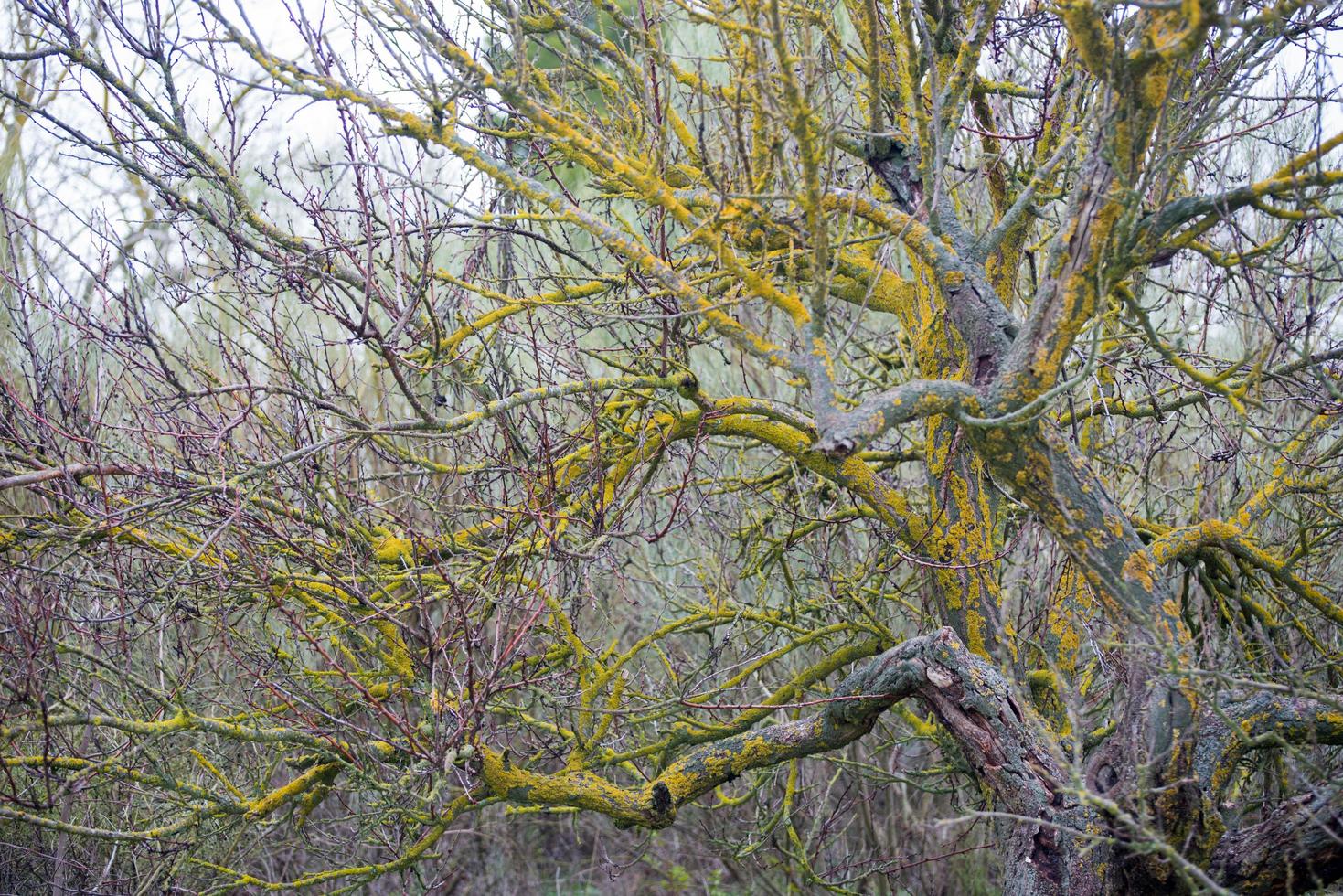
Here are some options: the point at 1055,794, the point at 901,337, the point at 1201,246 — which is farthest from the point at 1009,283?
the point at 1055,794

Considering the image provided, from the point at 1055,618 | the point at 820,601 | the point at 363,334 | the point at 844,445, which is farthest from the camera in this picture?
the point at 820,601

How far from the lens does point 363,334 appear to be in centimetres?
294

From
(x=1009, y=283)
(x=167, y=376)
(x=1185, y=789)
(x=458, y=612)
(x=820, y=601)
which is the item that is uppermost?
(x=1009, y=283)

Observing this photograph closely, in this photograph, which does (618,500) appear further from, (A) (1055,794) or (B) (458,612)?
(A) (1055,794)

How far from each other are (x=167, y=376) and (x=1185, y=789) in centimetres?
355

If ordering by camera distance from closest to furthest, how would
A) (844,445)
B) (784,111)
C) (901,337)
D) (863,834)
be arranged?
(784,111) → (844,445) → (901,337) → (863,834)

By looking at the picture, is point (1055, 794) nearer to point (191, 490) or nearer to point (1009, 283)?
point (1009, 283)

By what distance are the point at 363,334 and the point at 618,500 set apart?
1.83 m

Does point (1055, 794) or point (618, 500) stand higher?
point (618, 500)

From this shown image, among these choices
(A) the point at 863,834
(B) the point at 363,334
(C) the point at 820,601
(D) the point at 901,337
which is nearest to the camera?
(B) the point at 363,334

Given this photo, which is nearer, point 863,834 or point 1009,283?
point 1009,283

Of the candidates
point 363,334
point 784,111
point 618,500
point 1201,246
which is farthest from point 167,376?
point 1201,246

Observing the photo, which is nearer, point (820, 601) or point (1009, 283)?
point (1009, 283)

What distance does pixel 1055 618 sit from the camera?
4551mm
